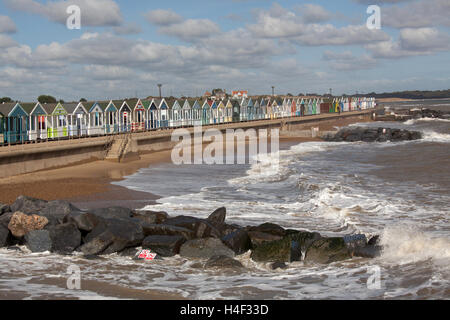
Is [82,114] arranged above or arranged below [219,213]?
above

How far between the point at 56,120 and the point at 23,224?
23985 millimetres

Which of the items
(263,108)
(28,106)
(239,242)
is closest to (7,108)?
(28,106)

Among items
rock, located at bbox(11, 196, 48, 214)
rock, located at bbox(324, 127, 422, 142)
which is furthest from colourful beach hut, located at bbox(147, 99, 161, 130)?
rock, located at bbox(11, 196, 48, 214)

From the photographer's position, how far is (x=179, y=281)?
32.1ft

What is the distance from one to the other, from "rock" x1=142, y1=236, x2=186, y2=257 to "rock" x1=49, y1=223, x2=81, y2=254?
168cm

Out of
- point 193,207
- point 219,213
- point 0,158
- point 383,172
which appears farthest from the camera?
point 383,172

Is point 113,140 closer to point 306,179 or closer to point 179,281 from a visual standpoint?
point 306,179

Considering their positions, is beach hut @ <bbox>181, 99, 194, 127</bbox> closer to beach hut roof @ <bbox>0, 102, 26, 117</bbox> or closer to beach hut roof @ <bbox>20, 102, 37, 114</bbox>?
beach hut roof @ <bbox>20, 102, 37, 114</bbox>

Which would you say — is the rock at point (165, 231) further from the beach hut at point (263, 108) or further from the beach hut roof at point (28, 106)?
the beach hut at point (263, 108)

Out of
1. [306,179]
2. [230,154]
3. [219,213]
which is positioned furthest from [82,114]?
[219,213]

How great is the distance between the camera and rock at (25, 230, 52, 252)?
12.0 meters

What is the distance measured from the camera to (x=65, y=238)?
12164 millimetres

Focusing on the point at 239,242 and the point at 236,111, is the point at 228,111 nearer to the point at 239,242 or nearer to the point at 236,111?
the point at 236,111
